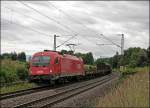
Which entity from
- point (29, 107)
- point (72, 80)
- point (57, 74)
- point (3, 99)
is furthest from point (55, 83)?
point (29, 107)

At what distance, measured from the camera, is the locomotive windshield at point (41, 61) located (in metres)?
29.4

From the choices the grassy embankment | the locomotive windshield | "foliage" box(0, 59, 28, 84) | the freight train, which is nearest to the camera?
the freight train

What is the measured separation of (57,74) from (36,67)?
180 centimetres

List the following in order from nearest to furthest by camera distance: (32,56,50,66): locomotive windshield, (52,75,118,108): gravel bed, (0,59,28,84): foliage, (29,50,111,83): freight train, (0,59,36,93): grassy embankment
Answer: (52,75,118,108): gravel bed, (29,50,111,83): freight train, (32,56,50,66): locomotive windshield, (0,59,36,93): grassy embankment, (0,59,28,84): foliage

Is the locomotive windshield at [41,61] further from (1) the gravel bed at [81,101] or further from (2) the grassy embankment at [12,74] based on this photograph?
(1) the gravel bed at [81,101]

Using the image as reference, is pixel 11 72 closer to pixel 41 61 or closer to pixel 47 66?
pixel 41 61

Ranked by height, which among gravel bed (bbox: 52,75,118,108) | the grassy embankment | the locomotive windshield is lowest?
gravel bed (bbox: 52,75,118,108)

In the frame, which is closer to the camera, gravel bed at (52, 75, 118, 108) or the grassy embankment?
gravel bed at (52, 75, 118, 108)

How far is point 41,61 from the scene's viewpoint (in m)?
29.6

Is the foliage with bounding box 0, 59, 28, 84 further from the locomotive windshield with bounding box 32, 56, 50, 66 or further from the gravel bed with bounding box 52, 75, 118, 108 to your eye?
the gravel bed with bounding box 52, 75, 118, 108

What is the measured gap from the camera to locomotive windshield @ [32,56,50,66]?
29403mm

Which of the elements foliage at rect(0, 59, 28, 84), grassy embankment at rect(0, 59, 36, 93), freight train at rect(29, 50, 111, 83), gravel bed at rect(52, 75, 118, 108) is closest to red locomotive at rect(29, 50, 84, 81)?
freight train at rect(29, 50, 111, 83)

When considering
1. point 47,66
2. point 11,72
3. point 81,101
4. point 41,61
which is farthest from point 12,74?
point 81,101

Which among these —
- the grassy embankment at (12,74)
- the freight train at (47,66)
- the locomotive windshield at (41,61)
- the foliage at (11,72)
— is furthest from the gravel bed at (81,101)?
the foliage at (11,72)
